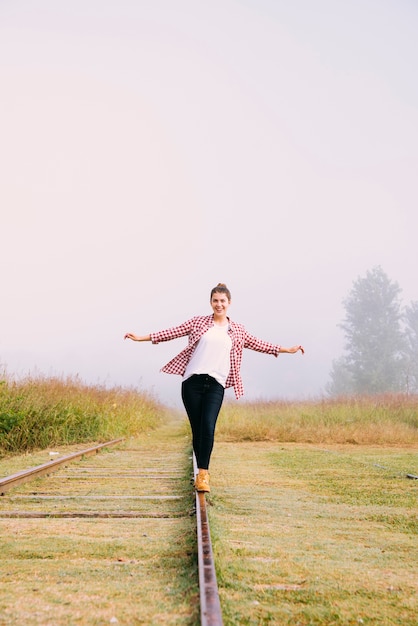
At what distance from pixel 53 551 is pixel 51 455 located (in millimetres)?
5576

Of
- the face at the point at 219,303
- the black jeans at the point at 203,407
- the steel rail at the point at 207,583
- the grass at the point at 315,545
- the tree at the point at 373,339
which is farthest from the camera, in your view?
the tree at the point at 373,339

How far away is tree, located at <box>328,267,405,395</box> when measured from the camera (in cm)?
4734

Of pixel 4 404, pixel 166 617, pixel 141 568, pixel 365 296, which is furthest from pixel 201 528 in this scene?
pixel 365 296

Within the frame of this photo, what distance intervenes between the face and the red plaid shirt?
0.35 feet

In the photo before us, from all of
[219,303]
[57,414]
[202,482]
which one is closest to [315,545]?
[202,482]

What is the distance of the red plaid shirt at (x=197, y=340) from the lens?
17.1 ft

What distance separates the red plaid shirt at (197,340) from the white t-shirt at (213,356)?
0.07m

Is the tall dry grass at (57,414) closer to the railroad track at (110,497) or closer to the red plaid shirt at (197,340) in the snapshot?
the railroad track at (110,497)

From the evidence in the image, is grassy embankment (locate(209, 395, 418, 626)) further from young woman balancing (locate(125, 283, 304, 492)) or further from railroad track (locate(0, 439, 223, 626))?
young woman balancing (locate(125, 283, 304, 492))

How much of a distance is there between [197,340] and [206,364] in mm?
224

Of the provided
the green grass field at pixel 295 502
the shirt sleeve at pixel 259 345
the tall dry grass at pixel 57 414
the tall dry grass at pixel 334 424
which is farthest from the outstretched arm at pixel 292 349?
the tall dry grass at pixel 334 424

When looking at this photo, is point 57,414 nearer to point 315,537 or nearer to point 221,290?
point 221,290

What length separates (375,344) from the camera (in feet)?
163

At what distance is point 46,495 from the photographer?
5.16 m
